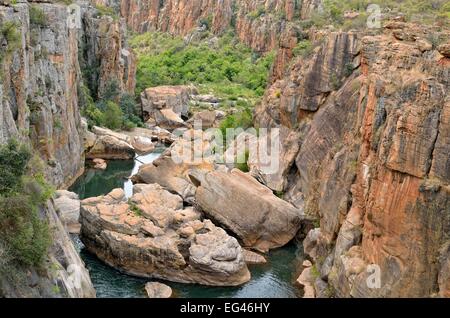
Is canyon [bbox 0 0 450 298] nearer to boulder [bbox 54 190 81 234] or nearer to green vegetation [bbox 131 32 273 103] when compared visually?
boulder [bbox 54 190 81 234]

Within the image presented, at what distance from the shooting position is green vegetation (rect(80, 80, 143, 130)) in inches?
2165

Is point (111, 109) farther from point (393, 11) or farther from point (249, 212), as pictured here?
point (249, 212)

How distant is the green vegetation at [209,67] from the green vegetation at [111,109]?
798 cm

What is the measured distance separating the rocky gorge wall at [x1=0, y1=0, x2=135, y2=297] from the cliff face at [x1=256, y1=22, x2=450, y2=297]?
1024 centimetres

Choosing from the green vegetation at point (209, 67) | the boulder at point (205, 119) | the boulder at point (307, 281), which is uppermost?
the boulder at point (307, 281)

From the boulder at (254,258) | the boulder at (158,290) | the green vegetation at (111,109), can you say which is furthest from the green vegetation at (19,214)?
the green vegetation at (111,109)

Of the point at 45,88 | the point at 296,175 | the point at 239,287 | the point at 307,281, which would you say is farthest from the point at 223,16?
the point at 239,287

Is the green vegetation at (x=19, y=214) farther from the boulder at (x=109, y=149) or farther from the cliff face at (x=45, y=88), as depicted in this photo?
the boulder at (x=109, y=149)

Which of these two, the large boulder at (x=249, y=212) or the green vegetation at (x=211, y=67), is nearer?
the large boulder at (x=249, y=212)

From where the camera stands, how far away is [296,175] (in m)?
37.3

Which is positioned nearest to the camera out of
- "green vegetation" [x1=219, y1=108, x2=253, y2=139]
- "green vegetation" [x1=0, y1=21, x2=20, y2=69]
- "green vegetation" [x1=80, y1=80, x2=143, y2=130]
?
"green vegetation" [x1=0, y1=21, x2=20, y2=69]

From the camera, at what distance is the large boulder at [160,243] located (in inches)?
1072

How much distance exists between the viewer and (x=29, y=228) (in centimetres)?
2034

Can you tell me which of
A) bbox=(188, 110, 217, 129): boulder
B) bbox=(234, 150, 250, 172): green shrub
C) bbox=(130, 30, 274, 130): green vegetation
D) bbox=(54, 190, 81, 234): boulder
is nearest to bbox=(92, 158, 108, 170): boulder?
bbox=(234, 150, 250, 172): green shrub
